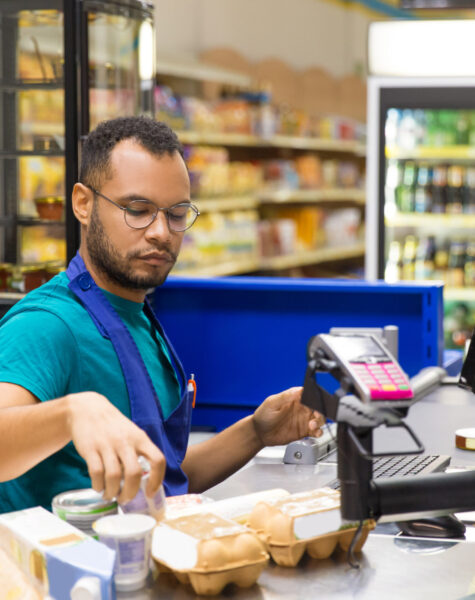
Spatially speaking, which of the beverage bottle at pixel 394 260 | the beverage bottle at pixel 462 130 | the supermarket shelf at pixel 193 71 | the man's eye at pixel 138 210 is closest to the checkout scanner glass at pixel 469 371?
the man's eye at pixel 138 210

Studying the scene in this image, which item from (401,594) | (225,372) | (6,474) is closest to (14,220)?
(225,372)

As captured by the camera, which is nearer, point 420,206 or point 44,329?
point 44,329

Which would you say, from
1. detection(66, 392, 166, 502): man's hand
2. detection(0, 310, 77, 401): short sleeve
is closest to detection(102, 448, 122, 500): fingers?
detection(66, 392, 166, 502): man's hand

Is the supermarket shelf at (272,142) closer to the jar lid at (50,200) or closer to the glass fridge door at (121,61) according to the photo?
the glass fridge door at (121,61)

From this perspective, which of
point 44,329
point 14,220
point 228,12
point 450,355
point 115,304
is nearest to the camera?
point 44,329

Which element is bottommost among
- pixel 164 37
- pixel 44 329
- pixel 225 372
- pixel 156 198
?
pixel 225 372

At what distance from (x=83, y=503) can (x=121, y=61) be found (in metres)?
3.21

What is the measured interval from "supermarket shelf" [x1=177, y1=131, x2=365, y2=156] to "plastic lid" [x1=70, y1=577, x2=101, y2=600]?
510 centimetres

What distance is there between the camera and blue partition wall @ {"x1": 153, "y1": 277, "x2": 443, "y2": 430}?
3516 millimetres

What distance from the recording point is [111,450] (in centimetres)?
127

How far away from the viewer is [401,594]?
1343 millimetres

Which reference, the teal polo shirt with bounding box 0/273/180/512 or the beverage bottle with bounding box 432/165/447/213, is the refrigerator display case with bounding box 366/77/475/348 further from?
the teal polo shirt with bounding box 0/273/180/512

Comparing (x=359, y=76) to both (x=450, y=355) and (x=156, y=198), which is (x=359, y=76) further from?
(x=156, y=198)

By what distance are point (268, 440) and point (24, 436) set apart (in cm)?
68
